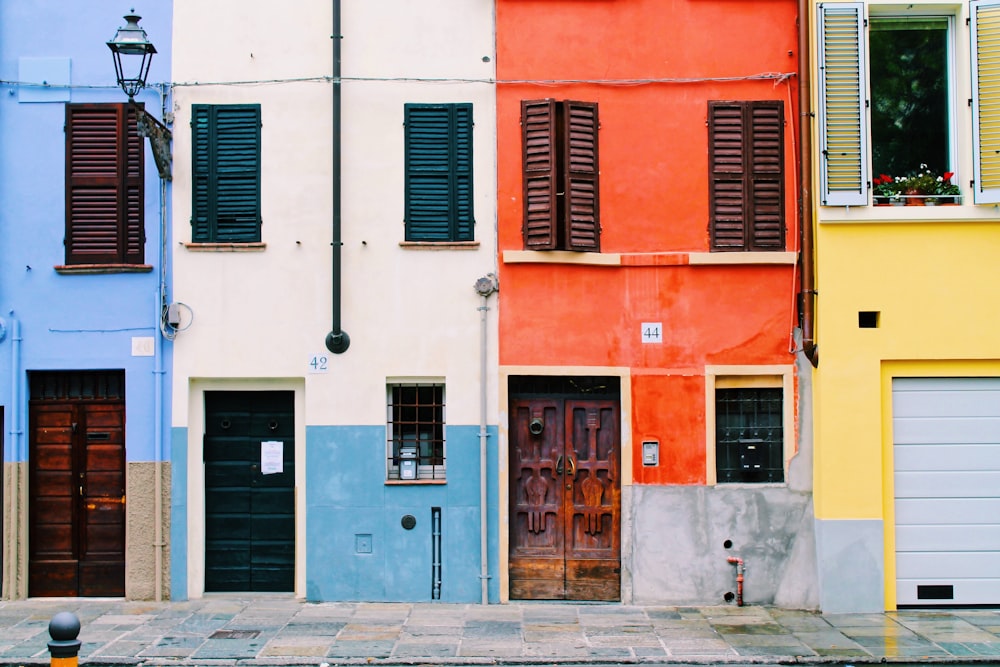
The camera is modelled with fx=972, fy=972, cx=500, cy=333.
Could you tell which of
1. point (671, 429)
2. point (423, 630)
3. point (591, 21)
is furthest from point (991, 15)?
point (423, 630)

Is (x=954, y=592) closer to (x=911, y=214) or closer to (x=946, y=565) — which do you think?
(x=946, y=565)

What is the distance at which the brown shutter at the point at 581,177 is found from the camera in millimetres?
11133

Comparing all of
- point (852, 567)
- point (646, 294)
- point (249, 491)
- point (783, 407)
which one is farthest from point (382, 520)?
point (852, 567)

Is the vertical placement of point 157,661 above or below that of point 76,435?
below

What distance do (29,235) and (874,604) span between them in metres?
10.5

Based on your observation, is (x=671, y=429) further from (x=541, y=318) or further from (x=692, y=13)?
(x=692, y=13)

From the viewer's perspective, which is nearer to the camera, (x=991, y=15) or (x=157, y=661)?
(x=157, y=661)

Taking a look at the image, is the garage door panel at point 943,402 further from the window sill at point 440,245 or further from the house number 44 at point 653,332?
the window sill at point 440,245

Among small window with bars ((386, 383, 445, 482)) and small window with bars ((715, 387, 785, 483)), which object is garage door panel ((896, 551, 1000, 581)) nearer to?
small window with bars ((715, 387, 785, 483))

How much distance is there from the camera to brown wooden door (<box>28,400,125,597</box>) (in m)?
11.3

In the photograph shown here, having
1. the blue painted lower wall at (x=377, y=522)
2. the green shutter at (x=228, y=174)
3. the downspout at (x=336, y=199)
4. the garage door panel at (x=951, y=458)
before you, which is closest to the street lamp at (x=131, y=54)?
the green shutter at (x=228, y=174)

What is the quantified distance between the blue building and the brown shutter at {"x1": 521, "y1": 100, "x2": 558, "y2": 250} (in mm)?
4191

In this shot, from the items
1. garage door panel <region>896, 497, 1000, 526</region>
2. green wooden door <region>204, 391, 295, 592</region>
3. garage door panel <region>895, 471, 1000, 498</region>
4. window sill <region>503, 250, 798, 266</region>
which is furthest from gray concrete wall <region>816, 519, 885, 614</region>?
green wooden door <region>204, 391, 295, 592</region>

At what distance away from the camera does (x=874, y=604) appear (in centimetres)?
1077
